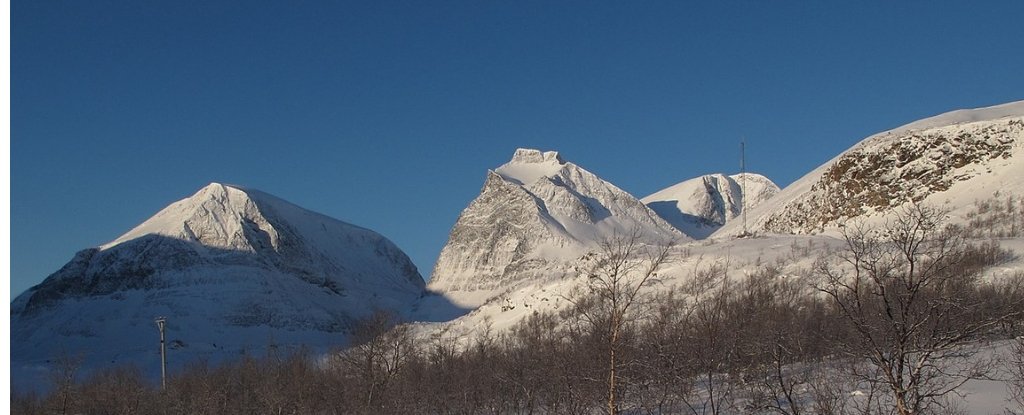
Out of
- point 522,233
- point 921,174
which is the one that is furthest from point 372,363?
point 522,233

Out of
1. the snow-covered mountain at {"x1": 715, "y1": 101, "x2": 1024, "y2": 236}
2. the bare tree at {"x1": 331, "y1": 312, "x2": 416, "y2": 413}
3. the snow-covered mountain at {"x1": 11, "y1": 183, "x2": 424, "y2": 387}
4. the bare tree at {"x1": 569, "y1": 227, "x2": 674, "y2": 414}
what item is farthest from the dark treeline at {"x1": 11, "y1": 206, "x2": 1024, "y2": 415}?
the snow-covered mountain at {"x1": 11, "y1": 183, "x2": 424, "y2": 387}

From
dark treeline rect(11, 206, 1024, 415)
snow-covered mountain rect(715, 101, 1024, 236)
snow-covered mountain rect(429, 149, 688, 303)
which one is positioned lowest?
dark treeline rect(11, 206, 1024, 415)

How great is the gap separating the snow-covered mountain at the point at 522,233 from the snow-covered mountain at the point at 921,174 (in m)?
90.2

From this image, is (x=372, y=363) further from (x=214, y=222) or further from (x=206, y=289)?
(x=214, y=222)

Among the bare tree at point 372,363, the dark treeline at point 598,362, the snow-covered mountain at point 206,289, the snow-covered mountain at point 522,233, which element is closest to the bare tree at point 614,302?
the dark treeline at point 598,362

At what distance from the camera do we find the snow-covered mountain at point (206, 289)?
102938 mm

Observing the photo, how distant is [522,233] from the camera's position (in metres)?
176

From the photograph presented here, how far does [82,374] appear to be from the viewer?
73938mm

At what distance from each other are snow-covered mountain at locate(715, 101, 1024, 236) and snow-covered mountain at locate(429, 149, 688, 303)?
90.2 m

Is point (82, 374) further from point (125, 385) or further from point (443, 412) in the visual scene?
point (443, 412)

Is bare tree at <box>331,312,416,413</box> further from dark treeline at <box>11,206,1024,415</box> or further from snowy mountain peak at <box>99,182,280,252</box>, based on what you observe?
snowy mountain peak at <box>99,182,280,252</box>

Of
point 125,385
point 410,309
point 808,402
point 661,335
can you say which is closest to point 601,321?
point 808,402

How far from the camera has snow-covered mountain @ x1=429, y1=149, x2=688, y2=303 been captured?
16638cm

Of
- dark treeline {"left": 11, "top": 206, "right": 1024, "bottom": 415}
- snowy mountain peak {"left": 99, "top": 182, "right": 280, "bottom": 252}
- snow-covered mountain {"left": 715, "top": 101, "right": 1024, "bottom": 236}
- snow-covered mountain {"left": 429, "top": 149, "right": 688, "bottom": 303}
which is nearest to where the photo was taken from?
dark treeline {"left": 11, "top": 206, "right": 1024, "bottom": 415}
